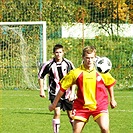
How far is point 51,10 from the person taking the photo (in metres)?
20.8

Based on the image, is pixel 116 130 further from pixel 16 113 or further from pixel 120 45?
pixel 120 45

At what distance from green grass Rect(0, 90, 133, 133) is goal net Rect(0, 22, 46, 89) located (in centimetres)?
179

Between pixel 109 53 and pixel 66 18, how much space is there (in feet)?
6.14

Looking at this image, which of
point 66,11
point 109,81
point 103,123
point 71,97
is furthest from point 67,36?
point 103,123

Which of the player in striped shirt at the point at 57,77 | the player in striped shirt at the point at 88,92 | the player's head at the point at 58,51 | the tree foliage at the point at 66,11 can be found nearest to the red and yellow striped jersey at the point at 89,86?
the player in striped shirt at the point at 88,92

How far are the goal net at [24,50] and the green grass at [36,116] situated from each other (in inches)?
70.5

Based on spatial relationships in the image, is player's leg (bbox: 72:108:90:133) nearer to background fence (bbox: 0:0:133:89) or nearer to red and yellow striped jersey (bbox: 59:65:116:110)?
red and yellow striped jersey (bbox: 59:65:116:110)

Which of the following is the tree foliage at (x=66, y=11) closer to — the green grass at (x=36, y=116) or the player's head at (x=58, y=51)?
the green grass at (x=36, y=116)

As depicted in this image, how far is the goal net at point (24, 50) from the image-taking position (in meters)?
20.5

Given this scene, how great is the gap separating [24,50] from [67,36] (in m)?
1.51

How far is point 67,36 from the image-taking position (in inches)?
809

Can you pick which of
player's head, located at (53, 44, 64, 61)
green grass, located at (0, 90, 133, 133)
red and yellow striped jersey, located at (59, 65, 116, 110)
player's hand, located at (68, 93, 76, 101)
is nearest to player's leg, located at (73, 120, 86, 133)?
red and yellow striped jersey, located at (59, 65, 116, 110)

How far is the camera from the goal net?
20.5m

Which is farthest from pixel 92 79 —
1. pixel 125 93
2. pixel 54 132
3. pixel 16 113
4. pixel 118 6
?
pixel 118 6
